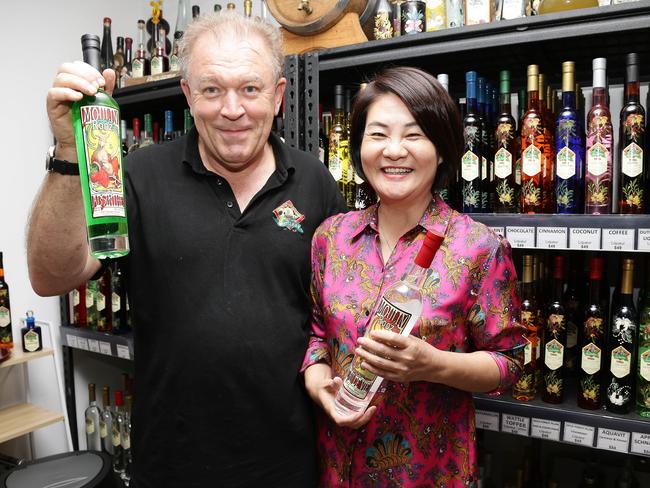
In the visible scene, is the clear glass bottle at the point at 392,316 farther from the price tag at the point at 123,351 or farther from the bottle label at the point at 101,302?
the bottle label at the point at 101,302

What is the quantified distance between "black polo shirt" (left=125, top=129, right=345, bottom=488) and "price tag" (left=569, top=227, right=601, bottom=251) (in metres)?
0.76

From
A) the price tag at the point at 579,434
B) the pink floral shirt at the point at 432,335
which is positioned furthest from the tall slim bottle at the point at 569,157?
the price tag at the point at 579,434

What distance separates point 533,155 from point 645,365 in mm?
666

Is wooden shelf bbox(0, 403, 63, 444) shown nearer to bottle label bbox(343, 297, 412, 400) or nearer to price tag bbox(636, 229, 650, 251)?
bottle label bbox(343, 297, 412, 400)

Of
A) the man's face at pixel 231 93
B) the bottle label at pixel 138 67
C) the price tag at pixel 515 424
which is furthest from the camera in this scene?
the bottle label at pixel 138 67

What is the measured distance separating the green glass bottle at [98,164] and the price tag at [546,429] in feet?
4.13

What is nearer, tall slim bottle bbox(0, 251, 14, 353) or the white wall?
tall slim bottle bbox(0, 251, 14, 353)

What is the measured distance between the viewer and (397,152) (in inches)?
42.4

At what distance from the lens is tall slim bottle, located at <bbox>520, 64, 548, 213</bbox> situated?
5.07ft

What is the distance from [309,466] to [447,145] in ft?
2.66

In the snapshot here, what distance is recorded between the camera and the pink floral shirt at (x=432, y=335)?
109cm

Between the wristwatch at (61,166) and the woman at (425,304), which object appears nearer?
the wristwatch at (61,166)

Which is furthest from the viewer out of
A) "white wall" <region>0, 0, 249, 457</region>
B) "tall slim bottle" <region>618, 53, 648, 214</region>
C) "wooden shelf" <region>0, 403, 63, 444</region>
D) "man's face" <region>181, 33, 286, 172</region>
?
"white wall" <region>0, 0, 249, 457</region>

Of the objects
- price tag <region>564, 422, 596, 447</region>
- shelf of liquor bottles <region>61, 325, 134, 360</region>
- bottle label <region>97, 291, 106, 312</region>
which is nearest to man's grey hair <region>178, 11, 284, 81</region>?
price tag <region>564, 422, 596, 447</region>
